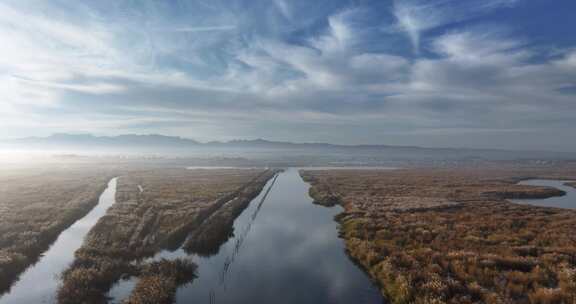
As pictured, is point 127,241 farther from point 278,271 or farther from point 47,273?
point 278,271

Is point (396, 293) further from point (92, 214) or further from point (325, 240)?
point (92, 214)

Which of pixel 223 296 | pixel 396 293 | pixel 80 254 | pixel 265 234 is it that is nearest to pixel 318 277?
pixel 396 293

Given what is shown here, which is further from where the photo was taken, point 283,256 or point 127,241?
point 127,241

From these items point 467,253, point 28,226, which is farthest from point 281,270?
point 28,226

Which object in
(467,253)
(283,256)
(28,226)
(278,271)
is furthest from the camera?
(28,226)

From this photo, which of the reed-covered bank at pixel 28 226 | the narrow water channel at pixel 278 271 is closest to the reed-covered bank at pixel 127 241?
the narrow water channel at pixel 278 271
